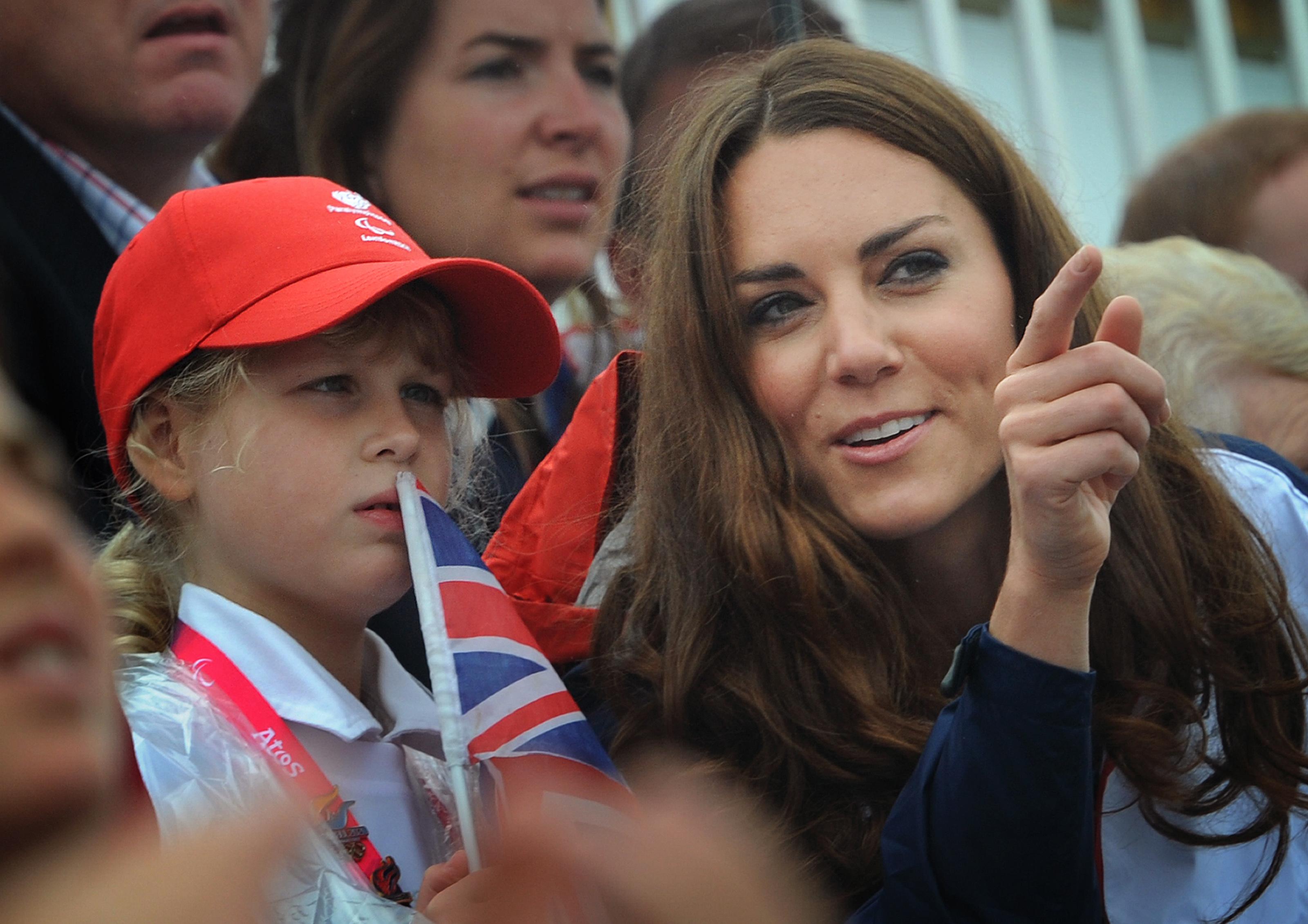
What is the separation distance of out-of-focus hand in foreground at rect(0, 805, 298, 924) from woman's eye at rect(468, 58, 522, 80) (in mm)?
1526

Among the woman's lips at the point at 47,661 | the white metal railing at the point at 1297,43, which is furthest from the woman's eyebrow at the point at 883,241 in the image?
the white metal railing at the point at 1297,43

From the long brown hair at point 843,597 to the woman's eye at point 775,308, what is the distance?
24mm

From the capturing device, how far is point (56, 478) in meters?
0.41

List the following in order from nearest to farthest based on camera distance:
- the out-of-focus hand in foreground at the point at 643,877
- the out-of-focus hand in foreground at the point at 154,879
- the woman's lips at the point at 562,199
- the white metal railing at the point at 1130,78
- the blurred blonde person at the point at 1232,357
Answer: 1. the out-of-focus hand in foreground at the point at 154,879
2. the out-of-focus hand in foreground at the point at 643,877
3. the woman's lips at the point at 562,199
4. the blurred blonde person at the point at 1232,357
5. the white metal railing at the point at 1130,78

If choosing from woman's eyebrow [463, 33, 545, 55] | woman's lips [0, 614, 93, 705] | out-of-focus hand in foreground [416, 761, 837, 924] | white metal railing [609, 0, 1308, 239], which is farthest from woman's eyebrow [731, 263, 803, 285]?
white metal railing [609, 0, 1308, 239]

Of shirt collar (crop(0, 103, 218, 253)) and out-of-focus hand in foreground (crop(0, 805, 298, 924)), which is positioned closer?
out-of-focus hand in foreground (crop(0, 805, 298, 924))

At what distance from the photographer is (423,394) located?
1.27m

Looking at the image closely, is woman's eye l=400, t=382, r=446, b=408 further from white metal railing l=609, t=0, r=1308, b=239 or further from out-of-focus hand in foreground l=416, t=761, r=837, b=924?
white metal railing l=609, t=0, r=1308, b=239

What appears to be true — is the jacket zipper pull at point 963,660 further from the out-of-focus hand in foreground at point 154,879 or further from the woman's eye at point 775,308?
the out-of-focus hand in foreground at point 154,879

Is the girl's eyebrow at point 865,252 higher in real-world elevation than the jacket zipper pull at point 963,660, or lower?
higher

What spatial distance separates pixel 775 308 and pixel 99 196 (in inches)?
31.2

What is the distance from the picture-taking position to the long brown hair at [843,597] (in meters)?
1.28

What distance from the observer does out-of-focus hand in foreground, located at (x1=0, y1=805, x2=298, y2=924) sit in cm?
33

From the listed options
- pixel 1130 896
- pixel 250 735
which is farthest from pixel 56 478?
pixel 1130 896
